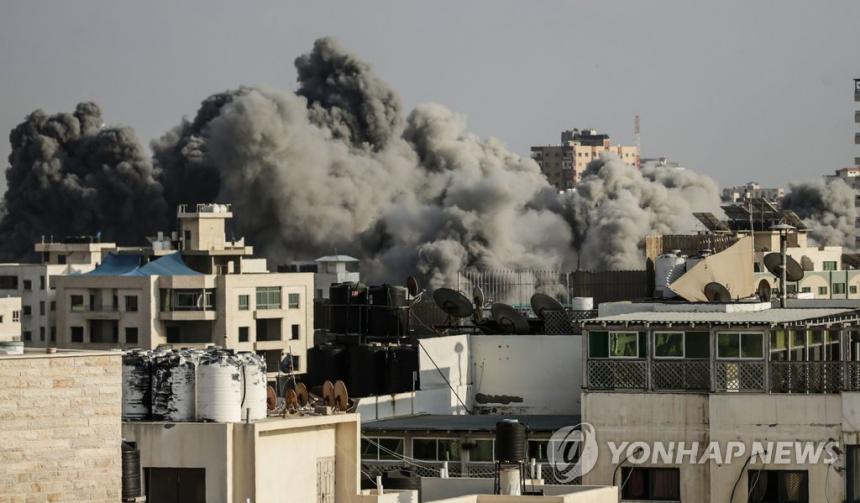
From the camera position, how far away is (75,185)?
108750mm

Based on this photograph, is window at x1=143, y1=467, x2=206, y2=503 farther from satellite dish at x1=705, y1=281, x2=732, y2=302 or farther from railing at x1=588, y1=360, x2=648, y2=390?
satellite dish at x1=705, y1=281, x2=732, y2=302

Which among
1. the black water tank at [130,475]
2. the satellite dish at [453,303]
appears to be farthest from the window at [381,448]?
the black water tank at [130,475]

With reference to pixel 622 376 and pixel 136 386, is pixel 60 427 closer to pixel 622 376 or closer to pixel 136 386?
pixel 136 386

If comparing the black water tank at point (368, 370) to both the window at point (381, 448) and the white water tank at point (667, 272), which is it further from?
the window at point (381, 448)

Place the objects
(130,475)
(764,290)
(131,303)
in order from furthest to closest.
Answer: (131,303) → (764,290) → (130,475)

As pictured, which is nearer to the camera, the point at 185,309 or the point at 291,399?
the point at 291,399

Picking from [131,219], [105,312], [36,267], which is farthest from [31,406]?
[131,219]

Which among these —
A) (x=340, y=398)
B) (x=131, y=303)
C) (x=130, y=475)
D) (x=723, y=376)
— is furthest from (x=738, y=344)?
(x=131, y=303)

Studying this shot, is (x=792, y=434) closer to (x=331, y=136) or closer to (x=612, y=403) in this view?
(x=612, y=403)

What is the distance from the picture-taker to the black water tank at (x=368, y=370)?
24.8 metres

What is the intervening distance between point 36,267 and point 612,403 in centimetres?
5941

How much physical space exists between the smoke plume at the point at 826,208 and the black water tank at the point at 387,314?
71.1 metres

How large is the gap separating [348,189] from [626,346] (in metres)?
84.1

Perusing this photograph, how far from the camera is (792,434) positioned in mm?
17578
